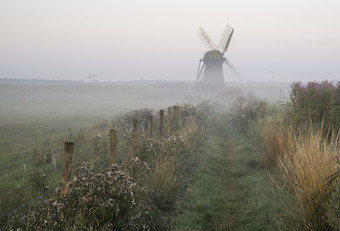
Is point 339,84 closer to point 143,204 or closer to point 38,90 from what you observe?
point 143,204

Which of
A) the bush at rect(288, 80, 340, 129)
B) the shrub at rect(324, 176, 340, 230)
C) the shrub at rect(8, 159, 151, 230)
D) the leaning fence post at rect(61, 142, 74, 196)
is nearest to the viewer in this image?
the shrub at rect(324, 176, 340, 230)

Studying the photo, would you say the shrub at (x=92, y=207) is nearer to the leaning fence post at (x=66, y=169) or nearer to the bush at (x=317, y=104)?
the leaning fence post at (x=66, y=169)

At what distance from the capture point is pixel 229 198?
6.98m

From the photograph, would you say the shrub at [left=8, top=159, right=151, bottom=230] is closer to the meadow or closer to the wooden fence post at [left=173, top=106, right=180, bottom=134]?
the meadow

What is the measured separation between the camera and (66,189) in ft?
13.7

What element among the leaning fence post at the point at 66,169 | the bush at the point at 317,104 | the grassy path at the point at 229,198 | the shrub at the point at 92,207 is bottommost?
the grassy path at the point at 229,198

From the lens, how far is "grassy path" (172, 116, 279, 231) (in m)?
5.62

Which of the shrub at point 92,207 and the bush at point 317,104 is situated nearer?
the shrub at point 92,207

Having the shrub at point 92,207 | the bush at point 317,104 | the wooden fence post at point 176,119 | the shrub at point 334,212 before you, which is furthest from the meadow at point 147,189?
the bush at point 317,104

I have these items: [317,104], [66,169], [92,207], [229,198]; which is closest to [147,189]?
[92,207]

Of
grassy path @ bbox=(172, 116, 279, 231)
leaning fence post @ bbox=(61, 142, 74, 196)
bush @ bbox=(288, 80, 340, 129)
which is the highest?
bush @ bbox=(288, 80, 340, 129)

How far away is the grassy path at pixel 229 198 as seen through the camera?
5.62m

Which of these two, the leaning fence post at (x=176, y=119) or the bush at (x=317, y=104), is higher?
the bush at (x=317, y=104)

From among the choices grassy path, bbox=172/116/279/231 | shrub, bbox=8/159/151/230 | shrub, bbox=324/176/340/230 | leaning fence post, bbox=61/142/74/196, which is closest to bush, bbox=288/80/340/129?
grassy path, bbox=172/116/279/231
